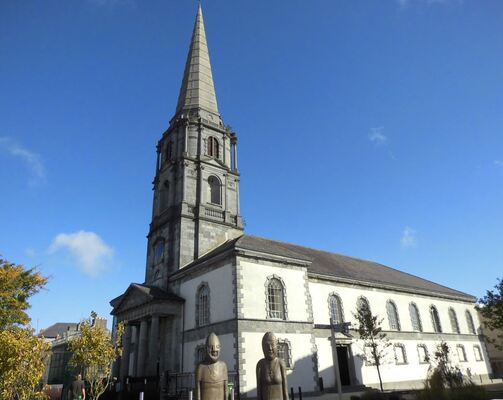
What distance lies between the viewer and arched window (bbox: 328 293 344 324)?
28.5 m

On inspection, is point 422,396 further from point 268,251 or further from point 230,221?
point 230,221

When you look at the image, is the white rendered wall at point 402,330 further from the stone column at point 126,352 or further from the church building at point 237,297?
the stone column at point 126,352

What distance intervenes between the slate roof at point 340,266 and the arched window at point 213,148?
9.52 metres

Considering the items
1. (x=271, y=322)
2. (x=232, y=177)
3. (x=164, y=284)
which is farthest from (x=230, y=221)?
(x=271, y=322)

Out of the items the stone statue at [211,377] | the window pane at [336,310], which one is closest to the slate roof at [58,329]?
the window pane at [336,310]

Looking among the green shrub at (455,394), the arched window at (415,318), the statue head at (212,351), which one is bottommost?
the green shrub at (455,394)

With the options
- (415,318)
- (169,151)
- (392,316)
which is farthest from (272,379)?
(169,151)

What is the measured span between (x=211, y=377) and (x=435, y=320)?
35.4 meters

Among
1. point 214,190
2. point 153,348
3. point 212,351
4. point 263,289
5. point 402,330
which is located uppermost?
point 214,190

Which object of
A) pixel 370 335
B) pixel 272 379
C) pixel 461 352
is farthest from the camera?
pixel 461 352

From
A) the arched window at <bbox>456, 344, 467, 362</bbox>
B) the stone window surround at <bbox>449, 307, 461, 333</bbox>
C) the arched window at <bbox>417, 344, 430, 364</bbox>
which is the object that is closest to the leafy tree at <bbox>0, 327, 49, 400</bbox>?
the arched window at <bbox>417, 344, 430, 364</bbox>

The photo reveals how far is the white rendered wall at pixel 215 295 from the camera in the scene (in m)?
23.3

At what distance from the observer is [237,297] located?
2250 centimetres

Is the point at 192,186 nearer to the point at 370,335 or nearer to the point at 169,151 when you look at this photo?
the point at 169,151
